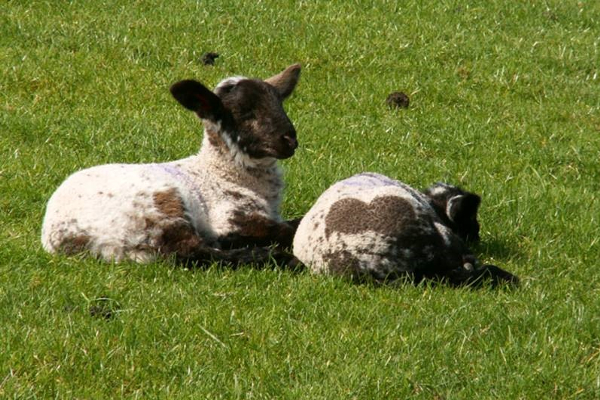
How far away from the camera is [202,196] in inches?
327

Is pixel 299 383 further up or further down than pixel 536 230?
further up

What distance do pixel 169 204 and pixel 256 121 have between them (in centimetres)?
101

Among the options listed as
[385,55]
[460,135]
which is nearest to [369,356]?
[460,135]

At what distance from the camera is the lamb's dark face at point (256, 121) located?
27.3ft

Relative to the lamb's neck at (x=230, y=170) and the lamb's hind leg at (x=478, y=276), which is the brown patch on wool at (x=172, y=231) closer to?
the lamb's neck at (x=230, y=170)

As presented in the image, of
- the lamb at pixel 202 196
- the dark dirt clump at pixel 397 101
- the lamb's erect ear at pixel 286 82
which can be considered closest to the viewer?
the lamb at pixel 202 196

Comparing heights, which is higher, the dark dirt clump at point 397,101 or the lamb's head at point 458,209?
the lamb's head at point 458,209

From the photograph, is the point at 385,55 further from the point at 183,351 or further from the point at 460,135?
the point at 183,351

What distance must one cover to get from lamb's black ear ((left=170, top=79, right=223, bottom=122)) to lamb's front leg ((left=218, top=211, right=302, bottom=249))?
0.81 m

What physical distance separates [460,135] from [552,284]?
163 inches

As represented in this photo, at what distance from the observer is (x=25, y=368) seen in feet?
19.7

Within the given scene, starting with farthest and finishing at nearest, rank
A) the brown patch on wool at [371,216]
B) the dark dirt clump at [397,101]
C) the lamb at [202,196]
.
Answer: the dark dirt clump at [397,101], the lamb at [202,196], the brown patch on wool at [371,216]

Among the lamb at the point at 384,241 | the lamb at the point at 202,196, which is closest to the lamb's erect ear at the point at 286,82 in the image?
the lamb at the point at 202,196

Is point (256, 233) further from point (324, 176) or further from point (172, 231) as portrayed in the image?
point (324, 176)
